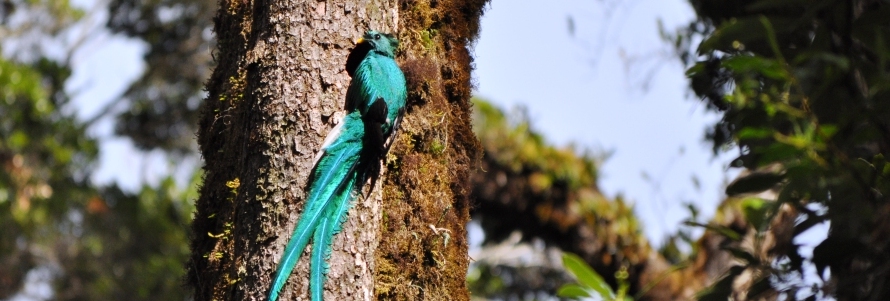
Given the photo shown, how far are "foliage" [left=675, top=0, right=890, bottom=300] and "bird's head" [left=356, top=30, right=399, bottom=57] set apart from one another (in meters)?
1.13

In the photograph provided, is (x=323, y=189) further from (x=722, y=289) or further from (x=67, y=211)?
(x=67, y=211)

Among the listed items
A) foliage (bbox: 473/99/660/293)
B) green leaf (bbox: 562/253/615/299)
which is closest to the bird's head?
green leaf (bbox: 562/253/615/299)

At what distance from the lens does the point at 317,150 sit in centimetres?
254

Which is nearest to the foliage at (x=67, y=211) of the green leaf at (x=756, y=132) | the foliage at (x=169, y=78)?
the foliage at (x=169, y=78)

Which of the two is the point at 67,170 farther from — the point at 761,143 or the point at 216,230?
the point at 761,143

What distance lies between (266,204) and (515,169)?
6.08 meters

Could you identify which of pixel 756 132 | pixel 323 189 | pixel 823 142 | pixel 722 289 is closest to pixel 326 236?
pixel 323 189

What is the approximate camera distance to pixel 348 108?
8.87 ft

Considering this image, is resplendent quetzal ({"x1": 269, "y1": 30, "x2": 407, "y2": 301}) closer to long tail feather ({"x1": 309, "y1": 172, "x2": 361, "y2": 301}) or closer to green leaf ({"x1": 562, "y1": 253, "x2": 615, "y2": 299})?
long tail feather ({"x1": 309, "y1": 172, "x2": 361, "y2": 301})

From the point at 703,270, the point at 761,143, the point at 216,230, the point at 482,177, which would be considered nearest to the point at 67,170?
the point at 482,177

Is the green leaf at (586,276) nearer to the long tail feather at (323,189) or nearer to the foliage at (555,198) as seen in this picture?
the long tail feather at (323,189)

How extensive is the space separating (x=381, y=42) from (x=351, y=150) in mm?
389

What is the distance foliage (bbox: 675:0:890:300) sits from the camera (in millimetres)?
1750

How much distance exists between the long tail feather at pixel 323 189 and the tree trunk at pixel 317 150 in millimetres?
31
